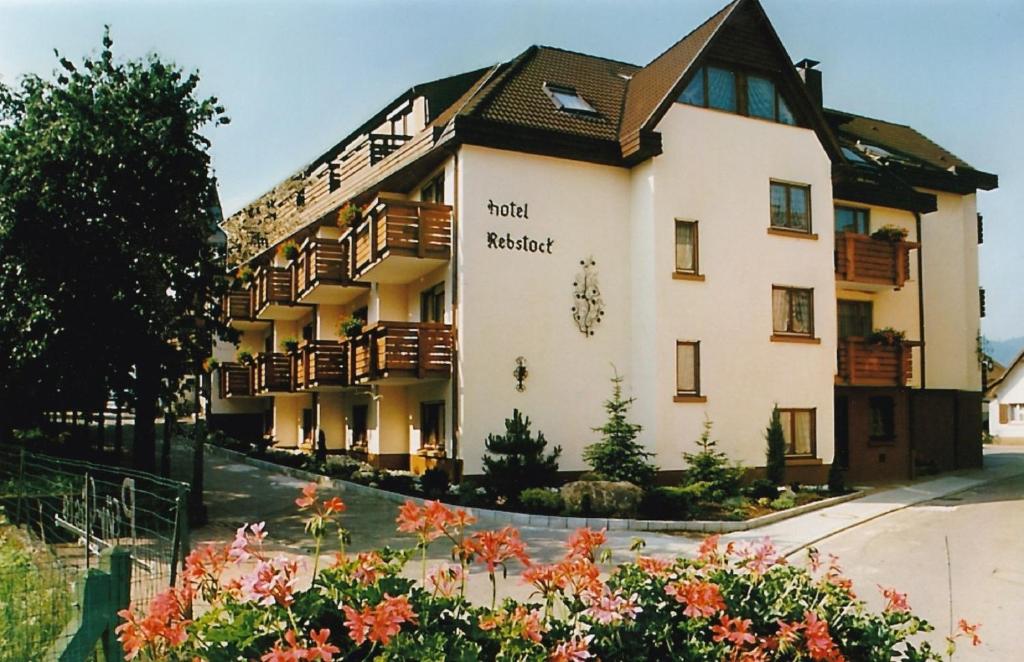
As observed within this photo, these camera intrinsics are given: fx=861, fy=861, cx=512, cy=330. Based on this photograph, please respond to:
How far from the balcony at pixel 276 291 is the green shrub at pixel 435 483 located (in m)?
12.0

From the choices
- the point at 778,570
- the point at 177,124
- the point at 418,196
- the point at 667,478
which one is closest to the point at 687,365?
the point at 667,478

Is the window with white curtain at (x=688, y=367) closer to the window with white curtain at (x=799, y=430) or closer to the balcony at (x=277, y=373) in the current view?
the window with white curtain at (x=799, y=430)

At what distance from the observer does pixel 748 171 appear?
22.4 meters

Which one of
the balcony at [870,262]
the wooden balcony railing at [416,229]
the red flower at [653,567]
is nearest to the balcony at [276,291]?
the wooden balcony railing at [416,229]

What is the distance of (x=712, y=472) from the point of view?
62.8 feet

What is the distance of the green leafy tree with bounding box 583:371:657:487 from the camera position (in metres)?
18.6

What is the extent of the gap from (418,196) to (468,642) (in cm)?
2104

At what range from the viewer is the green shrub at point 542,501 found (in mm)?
16828

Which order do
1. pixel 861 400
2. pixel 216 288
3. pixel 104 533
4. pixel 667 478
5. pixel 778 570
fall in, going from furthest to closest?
pixel 861 400 < pixel 667 478 < pixel 216 288 < pixel 104 533 < pixel 778 570

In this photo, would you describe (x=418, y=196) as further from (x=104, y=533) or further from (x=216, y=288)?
(x=104, y=533)

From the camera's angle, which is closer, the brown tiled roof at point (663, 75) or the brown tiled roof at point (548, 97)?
the brown tiled roof at point (548, 97)

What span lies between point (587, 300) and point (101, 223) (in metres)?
10.8

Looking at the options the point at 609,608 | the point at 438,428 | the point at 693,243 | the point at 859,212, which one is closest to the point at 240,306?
the point at 438,428

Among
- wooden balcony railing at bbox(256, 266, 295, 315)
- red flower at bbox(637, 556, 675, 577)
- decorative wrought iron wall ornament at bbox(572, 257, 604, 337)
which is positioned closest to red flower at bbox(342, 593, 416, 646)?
red flower at bbox(637, 556, 675, 577)
